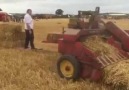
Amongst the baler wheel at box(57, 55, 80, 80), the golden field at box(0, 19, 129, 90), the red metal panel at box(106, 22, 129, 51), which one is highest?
the red metal panel at box(106, 22, 129, 51)

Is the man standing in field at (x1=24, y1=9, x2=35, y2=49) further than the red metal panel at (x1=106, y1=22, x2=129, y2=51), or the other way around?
the man standing in field at (x1=24, y1=9, x2=35, y2=49)

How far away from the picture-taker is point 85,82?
28.2ft

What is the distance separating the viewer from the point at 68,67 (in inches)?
359

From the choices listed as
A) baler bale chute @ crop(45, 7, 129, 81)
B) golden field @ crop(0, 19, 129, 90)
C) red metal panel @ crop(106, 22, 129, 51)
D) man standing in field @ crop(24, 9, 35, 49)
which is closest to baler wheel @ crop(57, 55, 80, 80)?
baler bale chute @ crop(45, 7, 129, 81)

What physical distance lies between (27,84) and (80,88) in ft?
4.13

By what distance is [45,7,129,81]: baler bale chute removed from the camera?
862 cm

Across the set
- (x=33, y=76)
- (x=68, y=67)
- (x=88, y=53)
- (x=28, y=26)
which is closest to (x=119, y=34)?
(x=88, y=53)

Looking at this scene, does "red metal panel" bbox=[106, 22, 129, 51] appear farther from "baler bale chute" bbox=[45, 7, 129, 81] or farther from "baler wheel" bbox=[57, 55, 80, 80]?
"baler wheel" bbox=[57, 55, 80, 80]

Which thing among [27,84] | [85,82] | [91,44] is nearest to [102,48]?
[91,44]

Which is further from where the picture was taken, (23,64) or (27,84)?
(23,64)

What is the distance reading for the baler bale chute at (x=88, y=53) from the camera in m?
8.62

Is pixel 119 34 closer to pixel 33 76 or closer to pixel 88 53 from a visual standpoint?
pixel 88 53

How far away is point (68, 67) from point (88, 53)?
0.70 metres

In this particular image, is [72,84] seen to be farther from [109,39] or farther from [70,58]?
[109,39]
